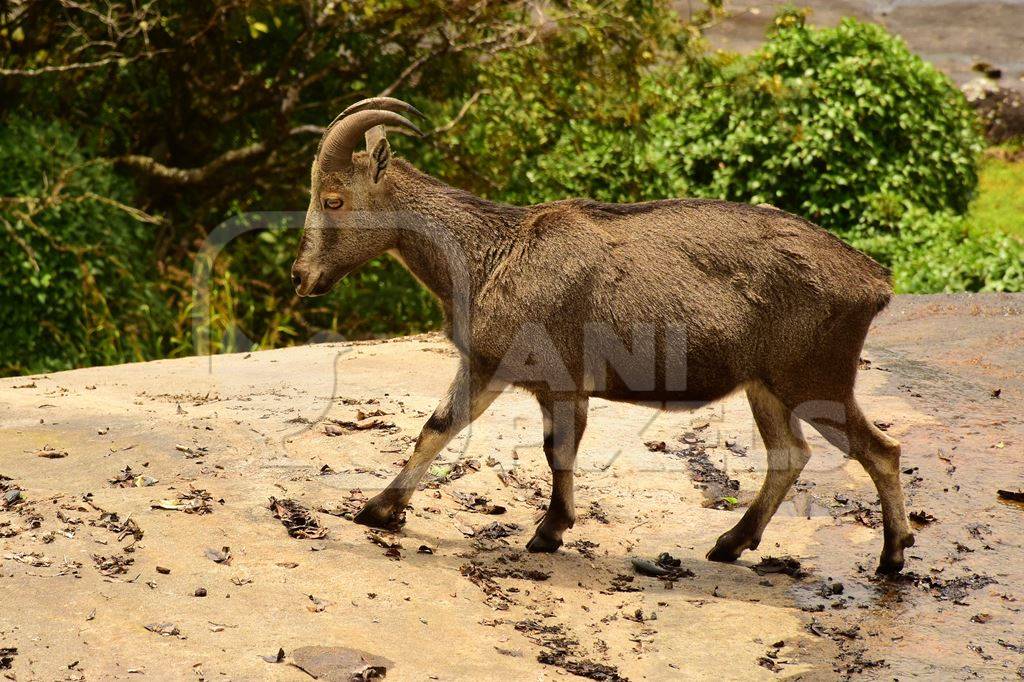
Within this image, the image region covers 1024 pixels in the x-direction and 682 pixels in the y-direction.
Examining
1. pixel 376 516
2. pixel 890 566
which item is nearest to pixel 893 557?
pixel 890 566

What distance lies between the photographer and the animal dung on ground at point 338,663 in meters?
4.63

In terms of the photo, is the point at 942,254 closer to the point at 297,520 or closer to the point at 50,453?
the point at 297,520

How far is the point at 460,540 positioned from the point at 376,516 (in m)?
0.44

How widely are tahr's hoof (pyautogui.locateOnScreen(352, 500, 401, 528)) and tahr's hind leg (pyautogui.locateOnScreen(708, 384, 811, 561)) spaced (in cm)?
163

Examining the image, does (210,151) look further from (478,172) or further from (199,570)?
(199,570)

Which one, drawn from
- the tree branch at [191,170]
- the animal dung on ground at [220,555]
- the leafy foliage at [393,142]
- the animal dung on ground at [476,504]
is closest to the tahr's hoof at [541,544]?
the animal dung on ground at [476,504]

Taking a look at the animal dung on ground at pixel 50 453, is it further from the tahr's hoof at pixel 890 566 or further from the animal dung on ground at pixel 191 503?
the tahr's hoof at pixel 890 566

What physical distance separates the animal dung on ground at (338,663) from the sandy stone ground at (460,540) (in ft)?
0.05

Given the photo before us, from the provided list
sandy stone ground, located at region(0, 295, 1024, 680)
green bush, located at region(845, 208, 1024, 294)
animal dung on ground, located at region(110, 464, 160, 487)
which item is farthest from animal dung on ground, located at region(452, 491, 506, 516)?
green bush, located at region(845, 208, 1024, 294)

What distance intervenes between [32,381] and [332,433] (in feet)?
7.59

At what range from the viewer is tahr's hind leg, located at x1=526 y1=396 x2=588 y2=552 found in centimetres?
634

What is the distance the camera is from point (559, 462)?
6.36 meters

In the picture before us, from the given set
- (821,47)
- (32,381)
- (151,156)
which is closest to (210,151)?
(151,156)

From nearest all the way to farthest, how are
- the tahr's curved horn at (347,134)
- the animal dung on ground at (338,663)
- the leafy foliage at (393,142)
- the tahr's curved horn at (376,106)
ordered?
the animal dung on ground at (338,663) → the tahr's curved horn at (347,134) → the tahr's curved horn at (376,106) → the leafy foliage at (393,142)
